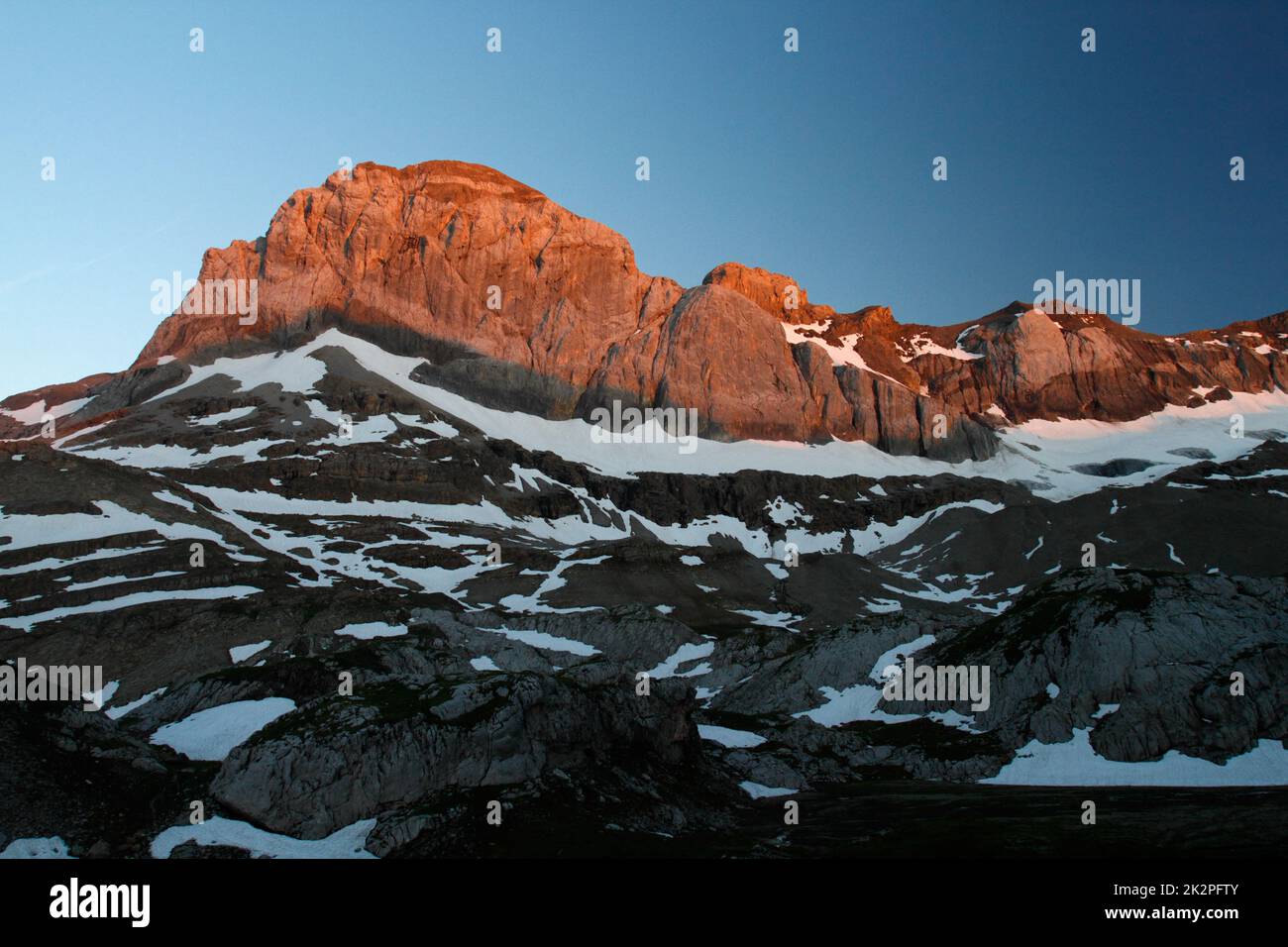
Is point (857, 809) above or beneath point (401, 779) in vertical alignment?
beneath

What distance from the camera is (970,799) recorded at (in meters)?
72.8

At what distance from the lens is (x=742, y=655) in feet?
468

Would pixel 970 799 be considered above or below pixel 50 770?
below

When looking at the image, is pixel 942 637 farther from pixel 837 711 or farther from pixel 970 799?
pixel 970 799
